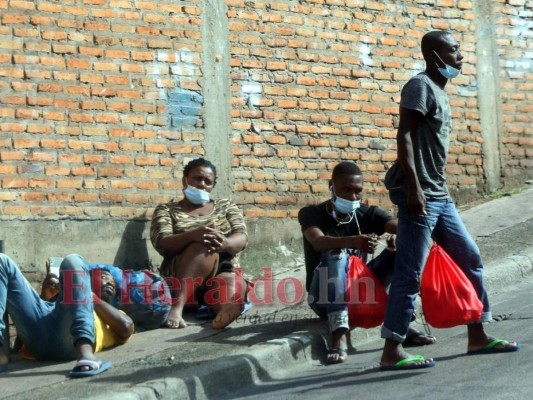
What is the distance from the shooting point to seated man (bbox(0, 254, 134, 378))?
5.52 metres

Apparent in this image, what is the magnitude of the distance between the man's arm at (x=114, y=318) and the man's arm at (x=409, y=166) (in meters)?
A: 1.96

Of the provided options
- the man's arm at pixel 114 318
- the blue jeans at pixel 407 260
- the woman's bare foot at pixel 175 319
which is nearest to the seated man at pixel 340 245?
the blue jeans at pixel 407 260

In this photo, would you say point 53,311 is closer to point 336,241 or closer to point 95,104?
point 336,241

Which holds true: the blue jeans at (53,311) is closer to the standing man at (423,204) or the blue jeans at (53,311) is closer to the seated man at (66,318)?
the seated man at (66,318)

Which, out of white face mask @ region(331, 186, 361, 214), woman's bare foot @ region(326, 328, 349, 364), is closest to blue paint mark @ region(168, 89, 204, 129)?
white face mask @ region(331, 186, 361, 214)

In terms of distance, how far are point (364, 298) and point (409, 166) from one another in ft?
3.40

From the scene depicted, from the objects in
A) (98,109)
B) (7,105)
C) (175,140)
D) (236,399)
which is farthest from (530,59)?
(236,399)

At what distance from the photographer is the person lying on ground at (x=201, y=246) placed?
6.70 metres

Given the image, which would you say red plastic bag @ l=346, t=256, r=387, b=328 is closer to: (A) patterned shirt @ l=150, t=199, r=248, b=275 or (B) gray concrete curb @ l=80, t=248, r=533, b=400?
(B) gray concrete curb @ l=80, t=248, r=533, b=400

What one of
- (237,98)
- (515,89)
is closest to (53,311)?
(237,98)

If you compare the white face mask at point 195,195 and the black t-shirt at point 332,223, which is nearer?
the black t-shirt at point 332,223

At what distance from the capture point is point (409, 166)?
5246 mm

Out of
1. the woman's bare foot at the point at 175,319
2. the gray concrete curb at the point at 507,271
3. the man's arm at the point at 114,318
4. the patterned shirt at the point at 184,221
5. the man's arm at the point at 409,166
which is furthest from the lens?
the gray concrete curb at the point at 507,271

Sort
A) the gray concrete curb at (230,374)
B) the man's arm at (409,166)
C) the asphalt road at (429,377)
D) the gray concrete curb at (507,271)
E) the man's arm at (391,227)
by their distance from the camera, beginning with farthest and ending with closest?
the gray concrete curb at (507,271) < the man's arm at (391,227) < the man's arm at (409,166) < the gray concrete curb at (230,374) < the asphalt road at (429,377)
